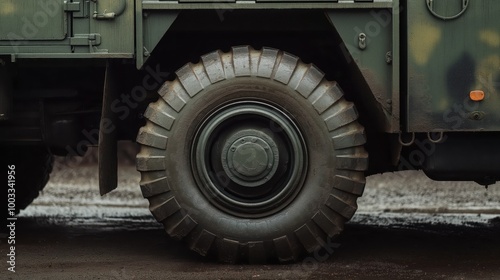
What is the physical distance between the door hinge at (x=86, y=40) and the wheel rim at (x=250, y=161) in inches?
30.9

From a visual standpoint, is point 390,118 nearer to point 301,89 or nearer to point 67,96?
Answer: point 301,89

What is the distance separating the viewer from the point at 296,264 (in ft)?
21.5

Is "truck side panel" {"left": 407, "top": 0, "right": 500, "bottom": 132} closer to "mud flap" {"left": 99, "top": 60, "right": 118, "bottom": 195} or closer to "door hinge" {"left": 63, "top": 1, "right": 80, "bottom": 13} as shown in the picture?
"mud flap" {"left": 99, "top": 60, "right": 118, "bottom": 195}

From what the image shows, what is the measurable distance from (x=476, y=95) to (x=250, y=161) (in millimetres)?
1348

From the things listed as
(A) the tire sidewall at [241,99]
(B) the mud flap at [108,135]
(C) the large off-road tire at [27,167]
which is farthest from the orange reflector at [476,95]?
(C) the large off-road tire at [27,167]

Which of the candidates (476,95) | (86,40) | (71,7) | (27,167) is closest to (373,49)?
(476,95)

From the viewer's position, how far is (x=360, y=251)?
717 cm

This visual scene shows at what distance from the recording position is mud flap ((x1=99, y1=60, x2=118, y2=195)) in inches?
265

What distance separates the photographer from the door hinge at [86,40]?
653 cm

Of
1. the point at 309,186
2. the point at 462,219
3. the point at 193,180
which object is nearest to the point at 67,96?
the point at 193,180

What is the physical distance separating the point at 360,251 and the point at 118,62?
6.32 ft

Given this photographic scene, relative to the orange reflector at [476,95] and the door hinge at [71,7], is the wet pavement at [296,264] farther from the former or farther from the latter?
the door hinge at [71,7]

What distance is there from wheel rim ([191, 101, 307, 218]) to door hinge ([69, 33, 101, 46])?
2.58 ft

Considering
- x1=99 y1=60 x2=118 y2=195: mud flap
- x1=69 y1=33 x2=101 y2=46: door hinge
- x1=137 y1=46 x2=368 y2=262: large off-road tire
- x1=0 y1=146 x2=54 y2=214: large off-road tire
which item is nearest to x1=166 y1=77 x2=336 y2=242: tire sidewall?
x1=137 y1=46 x2=368 y2=262: large off-road tire
